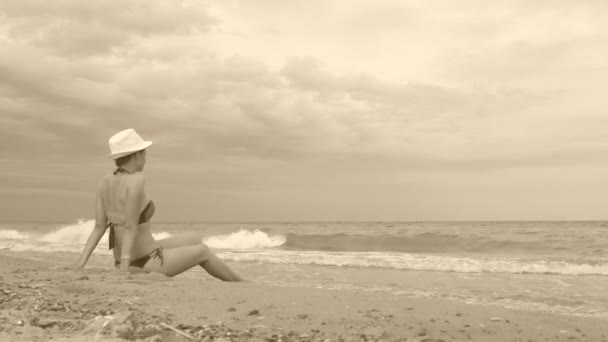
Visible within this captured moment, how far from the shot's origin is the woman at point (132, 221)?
5.06 m

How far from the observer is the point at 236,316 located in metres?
3.99

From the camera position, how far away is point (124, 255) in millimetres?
5121

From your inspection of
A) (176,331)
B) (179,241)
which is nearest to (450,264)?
(179,241)

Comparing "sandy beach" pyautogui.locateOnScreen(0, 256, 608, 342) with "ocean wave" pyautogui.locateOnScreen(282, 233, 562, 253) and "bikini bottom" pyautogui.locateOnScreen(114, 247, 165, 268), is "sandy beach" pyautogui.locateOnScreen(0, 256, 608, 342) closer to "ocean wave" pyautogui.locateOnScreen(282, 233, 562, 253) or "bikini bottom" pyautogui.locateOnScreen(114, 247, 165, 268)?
"bikini bottom" pyautogui.locateOnScreen(114, 247, 165, 268)

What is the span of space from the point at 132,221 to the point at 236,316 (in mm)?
1567

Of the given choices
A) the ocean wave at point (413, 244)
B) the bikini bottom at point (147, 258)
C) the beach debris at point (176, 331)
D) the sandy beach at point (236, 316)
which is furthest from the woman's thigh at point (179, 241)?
the ocean wave at point (413, 244)

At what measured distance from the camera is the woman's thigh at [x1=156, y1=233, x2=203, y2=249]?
5.57 m

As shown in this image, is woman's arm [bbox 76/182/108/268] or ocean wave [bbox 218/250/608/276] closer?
woman's arm [bbox 76/182/108/268]

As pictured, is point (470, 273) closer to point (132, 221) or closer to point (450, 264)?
point (450, 264)

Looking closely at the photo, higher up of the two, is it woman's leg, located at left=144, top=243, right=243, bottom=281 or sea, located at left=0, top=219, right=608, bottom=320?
woman's leg, located at left=144, top=243, right=243, bottom=281

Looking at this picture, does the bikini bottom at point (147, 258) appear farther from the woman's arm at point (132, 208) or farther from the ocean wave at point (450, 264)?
the ocean wave at point (450, 264)

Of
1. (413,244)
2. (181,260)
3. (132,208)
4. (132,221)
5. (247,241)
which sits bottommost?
(247,241)

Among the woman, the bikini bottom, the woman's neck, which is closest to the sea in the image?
the woman

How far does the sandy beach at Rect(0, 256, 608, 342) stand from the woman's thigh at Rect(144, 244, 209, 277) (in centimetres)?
13
